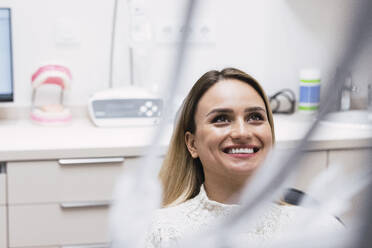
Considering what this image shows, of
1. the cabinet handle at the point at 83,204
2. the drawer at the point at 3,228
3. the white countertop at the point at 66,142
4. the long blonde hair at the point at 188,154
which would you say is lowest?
the drawer at the point at 3,228

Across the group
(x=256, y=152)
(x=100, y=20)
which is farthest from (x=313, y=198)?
(x=100, y=20)

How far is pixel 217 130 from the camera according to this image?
941 mm

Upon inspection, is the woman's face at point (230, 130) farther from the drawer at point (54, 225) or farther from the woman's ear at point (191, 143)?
the drawer at point (54, 225)

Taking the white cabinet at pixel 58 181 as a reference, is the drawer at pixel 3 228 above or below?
below

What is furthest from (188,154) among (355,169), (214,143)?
(355,169)

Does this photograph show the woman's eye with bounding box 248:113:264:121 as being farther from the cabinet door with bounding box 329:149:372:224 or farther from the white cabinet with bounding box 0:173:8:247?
the white cabinet with bounding box 0:173:8:247

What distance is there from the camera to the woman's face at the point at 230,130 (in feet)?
2.72

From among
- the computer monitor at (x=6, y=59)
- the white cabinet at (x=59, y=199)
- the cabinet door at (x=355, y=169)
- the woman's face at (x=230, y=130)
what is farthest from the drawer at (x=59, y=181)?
the cabinet door at (x=355, y=169)

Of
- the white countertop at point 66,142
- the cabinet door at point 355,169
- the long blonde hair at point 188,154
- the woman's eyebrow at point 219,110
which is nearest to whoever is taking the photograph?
the cabinet door at point 355,169

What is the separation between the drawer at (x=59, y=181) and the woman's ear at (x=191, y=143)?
2.33 feet

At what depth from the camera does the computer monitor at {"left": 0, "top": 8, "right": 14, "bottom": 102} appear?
204cm

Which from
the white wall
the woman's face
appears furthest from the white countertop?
the woman's face

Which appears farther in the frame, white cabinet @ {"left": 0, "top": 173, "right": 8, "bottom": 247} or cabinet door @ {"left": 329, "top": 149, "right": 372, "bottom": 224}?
white cabinet @ {"left": 0, "top": 173, "right": 8, "bottom": 247}

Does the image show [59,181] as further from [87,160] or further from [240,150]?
[240,150]
